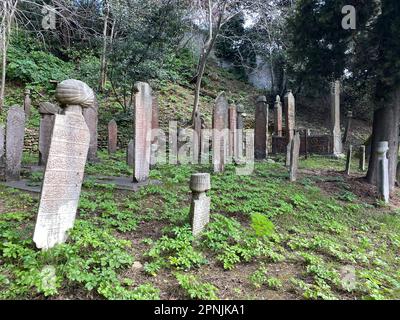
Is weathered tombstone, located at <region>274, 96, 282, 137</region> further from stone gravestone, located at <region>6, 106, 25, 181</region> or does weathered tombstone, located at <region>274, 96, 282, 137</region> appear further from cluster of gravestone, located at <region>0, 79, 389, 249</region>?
stone gravestone, located at <region>6, 106, 25, 181</region>

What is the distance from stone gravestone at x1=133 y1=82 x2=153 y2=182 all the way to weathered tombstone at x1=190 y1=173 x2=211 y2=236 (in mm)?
2347

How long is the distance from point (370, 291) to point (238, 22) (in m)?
22.2

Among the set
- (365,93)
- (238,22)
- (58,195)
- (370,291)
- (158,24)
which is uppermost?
(238,22)

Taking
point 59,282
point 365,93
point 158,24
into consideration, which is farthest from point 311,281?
point 158,24

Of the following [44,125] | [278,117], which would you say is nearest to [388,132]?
[278,117]

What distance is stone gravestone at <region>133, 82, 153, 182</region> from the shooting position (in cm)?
610

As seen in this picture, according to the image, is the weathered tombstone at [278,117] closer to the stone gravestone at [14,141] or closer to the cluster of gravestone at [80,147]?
the cluster of gravestone at [80,147]

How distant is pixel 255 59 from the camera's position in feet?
78.3

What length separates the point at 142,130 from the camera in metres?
6.17

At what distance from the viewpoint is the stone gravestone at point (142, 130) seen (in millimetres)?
6098

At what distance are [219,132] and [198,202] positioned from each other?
12.3 ft

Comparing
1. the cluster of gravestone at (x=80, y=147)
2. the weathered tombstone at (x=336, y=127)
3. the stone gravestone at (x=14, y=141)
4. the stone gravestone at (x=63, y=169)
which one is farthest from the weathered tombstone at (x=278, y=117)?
the stone gravestone at (x=63, y=169)

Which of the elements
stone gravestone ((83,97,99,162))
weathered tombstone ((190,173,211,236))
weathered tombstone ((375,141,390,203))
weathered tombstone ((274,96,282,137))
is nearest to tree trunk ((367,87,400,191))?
weathered tombstone ((375,141,390,203))

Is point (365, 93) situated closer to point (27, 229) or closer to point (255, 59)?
point (27, 229)
